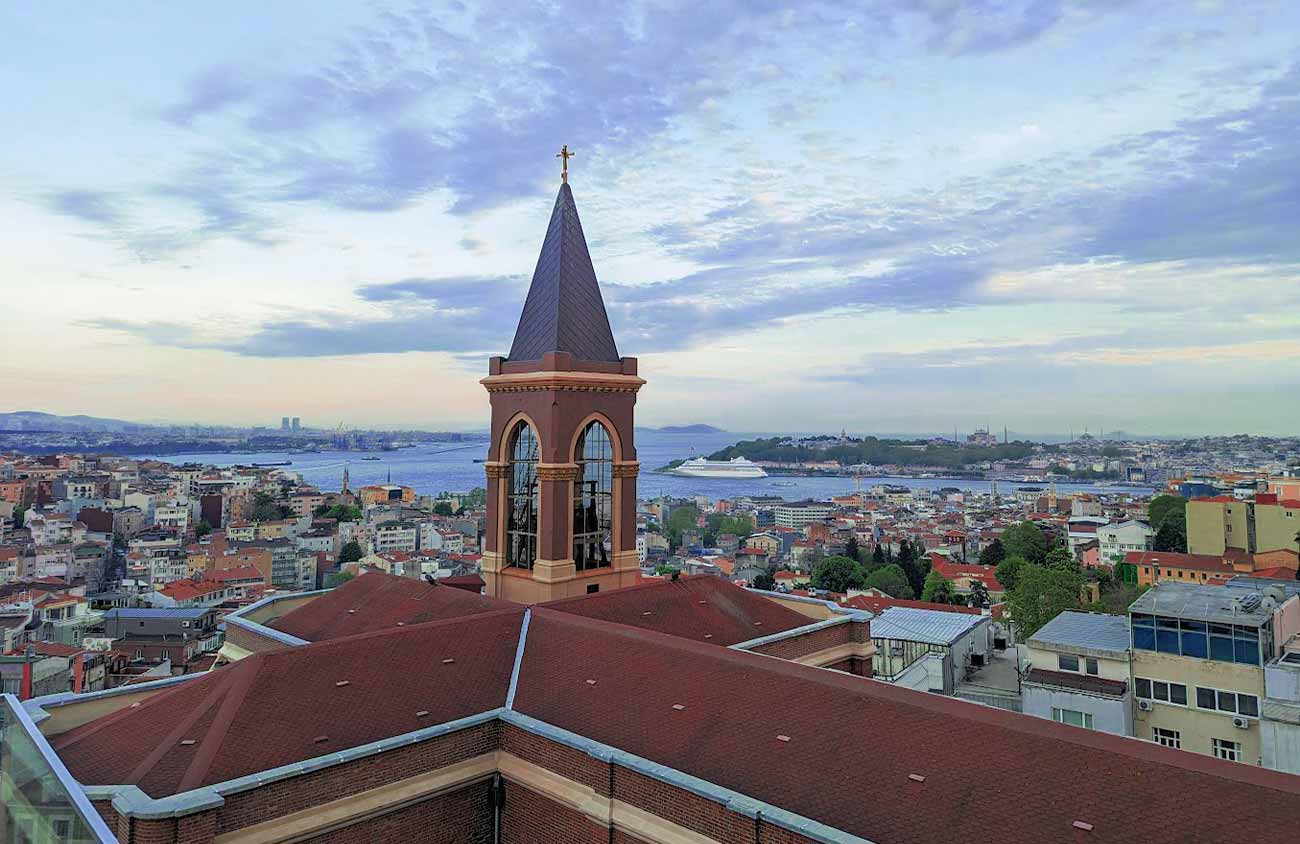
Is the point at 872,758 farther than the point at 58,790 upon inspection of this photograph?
Yes

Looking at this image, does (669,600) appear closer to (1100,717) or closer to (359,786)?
(359,786)

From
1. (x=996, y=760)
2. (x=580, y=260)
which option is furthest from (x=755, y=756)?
(x=580, y=260)

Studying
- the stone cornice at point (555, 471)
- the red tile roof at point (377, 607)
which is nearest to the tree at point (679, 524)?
the red tile roof at point (377, 607)

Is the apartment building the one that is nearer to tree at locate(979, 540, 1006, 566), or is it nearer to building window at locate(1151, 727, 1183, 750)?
building window at locate(1151, 727, 1183, 750)

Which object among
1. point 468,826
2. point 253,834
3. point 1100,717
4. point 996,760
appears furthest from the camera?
point 1100,717

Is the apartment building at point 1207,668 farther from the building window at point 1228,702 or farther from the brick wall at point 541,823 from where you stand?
the brick wall at point 541,823

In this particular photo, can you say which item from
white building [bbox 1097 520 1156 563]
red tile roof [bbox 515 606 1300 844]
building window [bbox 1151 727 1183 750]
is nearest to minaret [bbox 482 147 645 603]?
red tile roof [bbox 515 606 1300 844]
